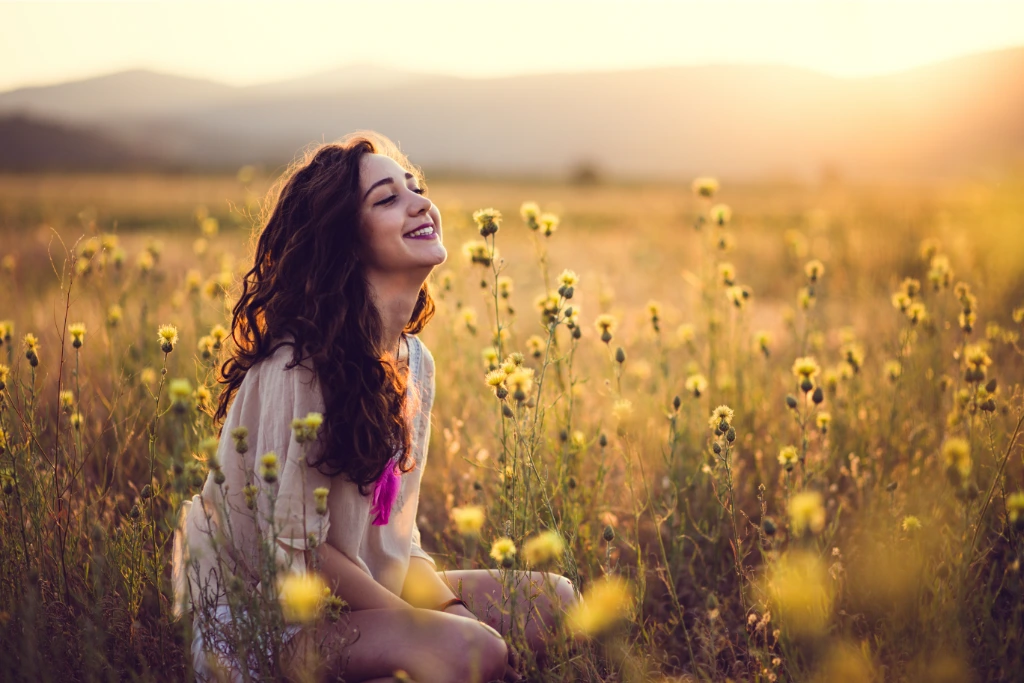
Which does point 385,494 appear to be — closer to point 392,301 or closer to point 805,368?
point 392,301

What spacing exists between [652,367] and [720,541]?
2.03 metres

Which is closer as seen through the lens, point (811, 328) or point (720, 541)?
point (720, 541)

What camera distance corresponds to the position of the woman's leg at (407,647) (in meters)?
1.75

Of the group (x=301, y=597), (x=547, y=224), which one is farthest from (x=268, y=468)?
(x=547, y=224)

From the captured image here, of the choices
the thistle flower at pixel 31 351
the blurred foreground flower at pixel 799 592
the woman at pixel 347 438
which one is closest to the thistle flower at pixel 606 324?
the woman at pixel 347 438

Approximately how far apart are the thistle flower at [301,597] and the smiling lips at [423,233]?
99 centimetres

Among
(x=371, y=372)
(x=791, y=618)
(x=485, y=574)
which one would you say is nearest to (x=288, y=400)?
(x=371, y=372)

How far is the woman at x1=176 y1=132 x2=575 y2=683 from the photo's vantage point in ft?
5.74

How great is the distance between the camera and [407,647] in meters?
1.77

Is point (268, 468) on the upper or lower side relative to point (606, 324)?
lower

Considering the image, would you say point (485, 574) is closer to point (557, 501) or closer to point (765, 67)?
point (557, 501)

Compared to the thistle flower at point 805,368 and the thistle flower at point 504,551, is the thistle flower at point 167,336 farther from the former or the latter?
the thistle flower at point 805,368

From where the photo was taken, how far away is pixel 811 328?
3.29m

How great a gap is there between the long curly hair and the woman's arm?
0.61 ft
